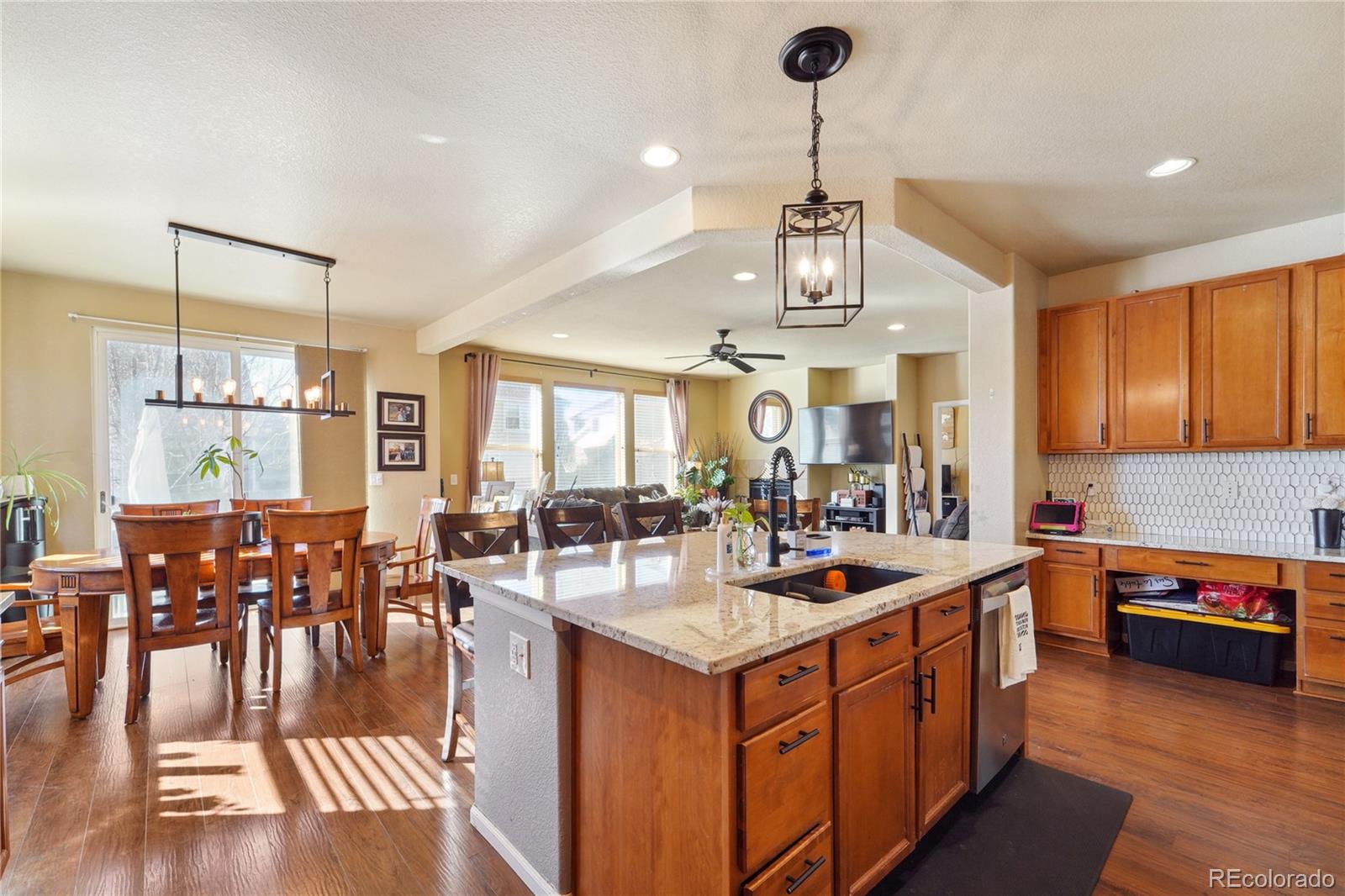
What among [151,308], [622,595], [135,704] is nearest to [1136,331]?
[622,595]

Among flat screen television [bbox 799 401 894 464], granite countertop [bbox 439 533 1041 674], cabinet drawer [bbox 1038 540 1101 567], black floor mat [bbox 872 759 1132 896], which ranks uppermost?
flat screen television [bbox 799 401 894 464]

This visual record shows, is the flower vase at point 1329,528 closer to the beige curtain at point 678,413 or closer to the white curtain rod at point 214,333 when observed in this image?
the beige curtain at point 678,413

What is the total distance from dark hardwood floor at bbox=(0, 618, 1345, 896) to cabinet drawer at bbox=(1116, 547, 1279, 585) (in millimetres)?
621

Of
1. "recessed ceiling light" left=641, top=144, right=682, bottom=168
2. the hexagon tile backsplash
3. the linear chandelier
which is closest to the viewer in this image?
"recessed ceiling light" left=641, top=144, right=682, bottom=168

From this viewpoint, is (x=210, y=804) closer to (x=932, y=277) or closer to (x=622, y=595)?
(x=622, y=595)

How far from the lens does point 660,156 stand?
2.67 metres

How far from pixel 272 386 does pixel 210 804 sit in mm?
4228

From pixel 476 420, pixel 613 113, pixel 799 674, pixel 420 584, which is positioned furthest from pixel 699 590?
pixel 476 420

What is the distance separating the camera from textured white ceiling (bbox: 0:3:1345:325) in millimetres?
1869

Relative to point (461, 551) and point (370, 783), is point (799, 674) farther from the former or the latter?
point (370, 783)

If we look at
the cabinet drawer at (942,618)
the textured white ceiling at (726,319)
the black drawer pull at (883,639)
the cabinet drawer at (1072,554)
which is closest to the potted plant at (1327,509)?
the cabinet drawer at (1072,554)

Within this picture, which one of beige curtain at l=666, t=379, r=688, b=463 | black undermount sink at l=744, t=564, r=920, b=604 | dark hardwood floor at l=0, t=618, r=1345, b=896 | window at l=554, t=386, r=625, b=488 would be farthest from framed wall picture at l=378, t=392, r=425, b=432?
black undermount sink at l=744, t=564, r=920, b=604

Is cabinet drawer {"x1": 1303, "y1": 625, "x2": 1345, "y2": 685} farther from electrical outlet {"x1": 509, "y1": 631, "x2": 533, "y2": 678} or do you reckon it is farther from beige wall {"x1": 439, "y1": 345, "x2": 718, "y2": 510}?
beige wall {"x1": 439, "y1": 345, "x2": 718, "y2": 510}

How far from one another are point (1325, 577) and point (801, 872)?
3.59m
